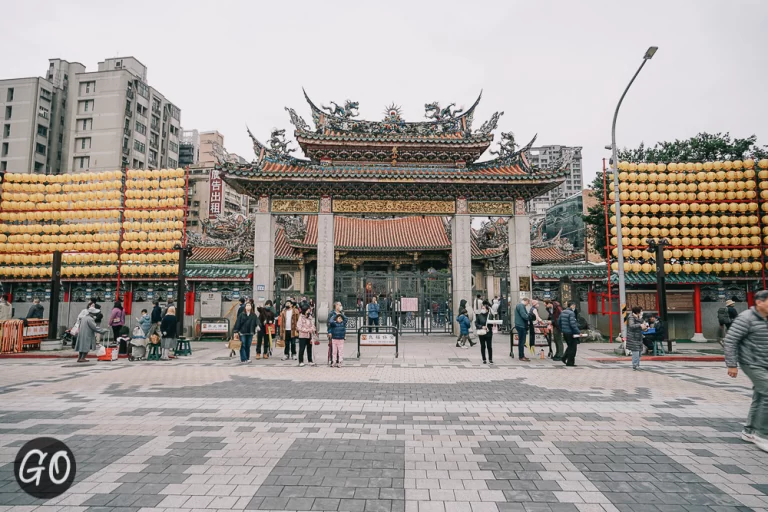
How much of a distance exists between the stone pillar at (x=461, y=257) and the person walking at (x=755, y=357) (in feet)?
42.0

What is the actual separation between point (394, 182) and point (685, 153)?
778 inches

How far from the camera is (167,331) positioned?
13.2 m

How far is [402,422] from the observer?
6387mm

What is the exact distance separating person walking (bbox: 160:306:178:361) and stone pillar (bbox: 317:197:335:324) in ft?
19.4

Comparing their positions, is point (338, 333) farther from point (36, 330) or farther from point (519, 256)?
point (36, 330)

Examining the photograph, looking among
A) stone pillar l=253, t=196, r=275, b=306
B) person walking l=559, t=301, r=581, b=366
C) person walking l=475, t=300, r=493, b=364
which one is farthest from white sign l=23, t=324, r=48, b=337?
person walking l=559, t=301, r=581, b=366

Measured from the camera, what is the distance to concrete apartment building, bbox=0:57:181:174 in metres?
48.8

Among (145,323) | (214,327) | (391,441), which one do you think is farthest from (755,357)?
(214,327)

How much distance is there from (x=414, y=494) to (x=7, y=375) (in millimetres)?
11695

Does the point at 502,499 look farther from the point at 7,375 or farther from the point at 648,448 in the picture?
the point at 7,375

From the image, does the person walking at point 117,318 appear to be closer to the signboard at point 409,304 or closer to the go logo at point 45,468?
the go logo at point 45,468

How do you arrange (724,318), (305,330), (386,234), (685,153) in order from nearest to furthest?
(305,330), (724,318), (685,153), (386,234)

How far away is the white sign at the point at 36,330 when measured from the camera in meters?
15.0

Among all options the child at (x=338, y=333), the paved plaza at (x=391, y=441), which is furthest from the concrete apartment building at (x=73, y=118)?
the paved plaza at (x=391, y=441)
